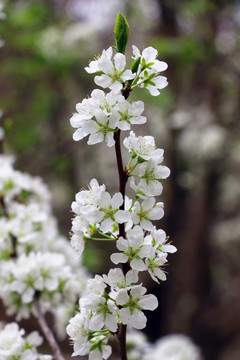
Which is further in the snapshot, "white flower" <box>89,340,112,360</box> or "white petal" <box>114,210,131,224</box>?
"white flower" <box>89,340,112,360</box>

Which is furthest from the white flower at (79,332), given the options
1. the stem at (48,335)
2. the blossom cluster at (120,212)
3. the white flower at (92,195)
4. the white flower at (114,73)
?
the white flower at (114,73)

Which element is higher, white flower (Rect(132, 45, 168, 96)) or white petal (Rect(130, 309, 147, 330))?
white flower (Rect(132, 45, 168, 96))

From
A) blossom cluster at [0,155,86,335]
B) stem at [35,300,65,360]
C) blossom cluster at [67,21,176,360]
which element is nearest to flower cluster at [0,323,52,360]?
stem at [35,300,65,360]

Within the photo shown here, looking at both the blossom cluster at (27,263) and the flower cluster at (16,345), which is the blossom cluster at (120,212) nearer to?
the flower cluster at (16,345)

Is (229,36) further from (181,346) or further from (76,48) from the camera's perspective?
(181,346)

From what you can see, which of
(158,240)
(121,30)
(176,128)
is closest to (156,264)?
(158,240)

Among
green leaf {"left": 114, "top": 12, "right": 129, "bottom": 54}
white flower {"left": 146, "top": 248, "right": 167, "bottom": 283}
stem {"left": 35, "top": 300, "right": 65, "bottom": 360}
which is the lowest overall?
stem {"left": 35, "top": 300, "right": 65, "bottom": 360}

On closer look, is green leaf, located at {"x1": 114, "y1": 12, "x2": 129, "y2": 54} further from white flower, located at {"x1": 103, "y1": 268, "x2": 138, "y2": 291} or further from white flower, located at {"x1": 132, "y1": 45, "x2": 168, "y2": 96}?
white flower, located at {"x1": 103, "y1": 268, "x2": 138, "y2": 291}

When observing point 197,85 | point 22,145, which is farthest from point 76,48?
point 197,85
